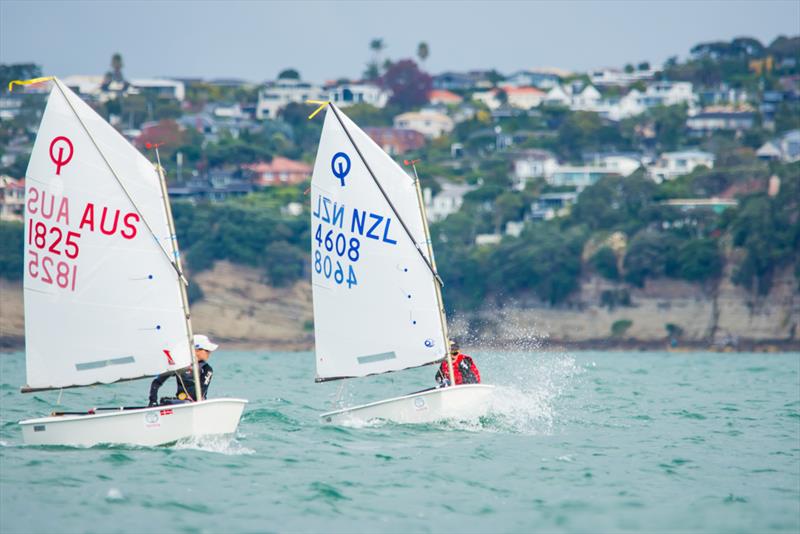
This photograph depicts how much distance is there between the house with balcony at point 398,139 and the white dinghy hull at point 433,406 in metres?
158

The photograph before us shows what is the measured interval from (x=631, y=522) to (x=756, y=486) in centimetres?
381

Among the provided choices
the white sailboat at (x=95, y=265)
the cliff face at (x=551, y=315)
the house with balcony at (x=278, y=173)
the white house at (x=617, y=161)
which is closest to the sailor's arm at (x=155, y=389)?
the white sailboat at (x=95, y=265)

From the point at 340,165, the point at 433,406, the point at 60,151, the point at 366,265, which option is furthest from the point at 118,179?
the point at 433,406

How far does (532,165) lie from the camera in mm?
163500

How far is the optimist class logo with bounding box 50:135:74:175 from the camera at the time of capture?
25.2 m

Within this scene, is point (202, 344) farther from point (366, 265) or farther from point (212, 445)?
point (366, 265)

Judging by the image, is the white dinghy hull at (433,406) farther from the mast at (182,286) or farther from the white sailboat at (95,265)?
the mast at (182,286)

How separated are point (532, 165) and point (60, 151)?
140339 mm

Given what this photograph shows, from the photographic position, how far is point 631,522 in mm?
20000

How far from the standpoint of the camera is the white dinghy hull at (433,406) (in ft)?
91.9

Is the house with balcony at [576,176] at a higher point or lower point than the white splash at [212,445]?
higher

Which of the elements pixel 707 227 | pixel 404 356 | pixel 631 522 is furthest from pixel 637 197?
pixel 631 522

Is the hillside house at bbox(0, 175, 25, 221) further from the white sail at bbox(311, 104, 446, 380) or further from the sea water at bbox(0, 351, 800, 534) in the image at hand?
the white sail at bbox(311, 104, 446, 380)

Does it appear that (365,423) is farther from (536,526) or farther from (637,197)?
(637,197)
